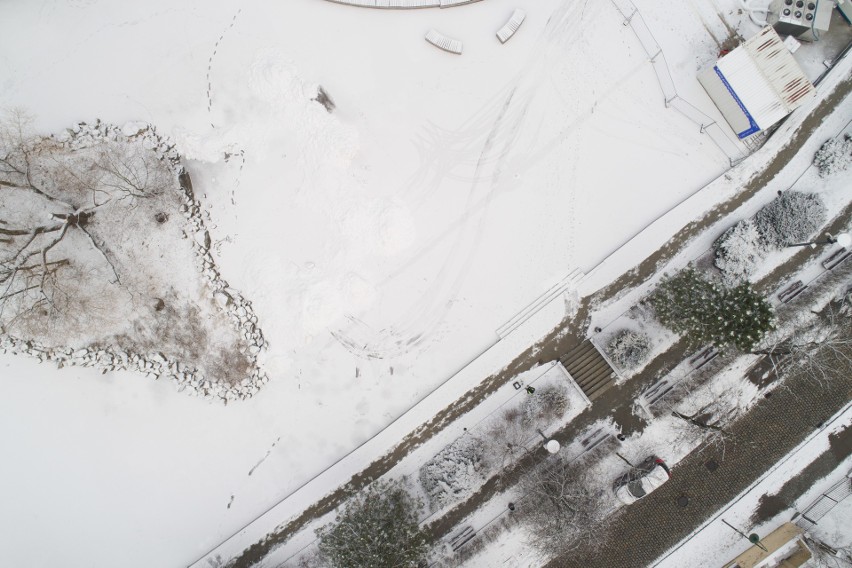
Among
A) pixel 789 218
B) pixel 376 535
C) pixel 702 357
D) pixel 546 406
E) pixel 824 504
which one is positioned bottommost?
pixel 824 504

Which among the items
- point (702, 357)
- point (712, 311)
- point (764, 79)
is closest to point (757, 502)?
point (702, 357)

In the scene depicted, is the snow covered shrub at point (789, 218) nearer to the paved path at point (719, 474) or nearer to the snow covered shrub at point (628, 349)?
the paved path at point (719, 474)

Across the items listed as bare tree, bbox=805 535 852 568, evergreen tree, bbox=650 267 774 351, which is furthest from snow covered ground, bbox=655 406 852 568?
evergreen tree, bbox=650 267 774 351

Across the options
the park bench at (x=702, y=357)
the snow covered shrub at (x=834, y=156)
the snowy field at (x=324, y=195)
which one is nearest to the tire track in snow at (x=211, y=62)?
the snowy field at (x=324, y=195)

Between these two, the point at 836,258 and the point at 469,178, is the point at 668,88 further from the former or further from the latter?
the point at 836,258

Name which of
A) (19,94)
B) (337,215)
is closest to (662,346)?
(337,215)

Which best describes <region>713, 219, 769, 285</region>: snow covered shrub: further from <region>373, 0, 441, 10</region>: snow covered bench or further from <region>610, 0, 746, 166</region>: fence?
<region>373, 0, 441, 10</region>: snow covered bench

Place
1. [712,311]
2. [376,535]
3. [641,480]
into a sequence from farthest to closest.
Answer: [641,480]
[712,311]
[376,535]
